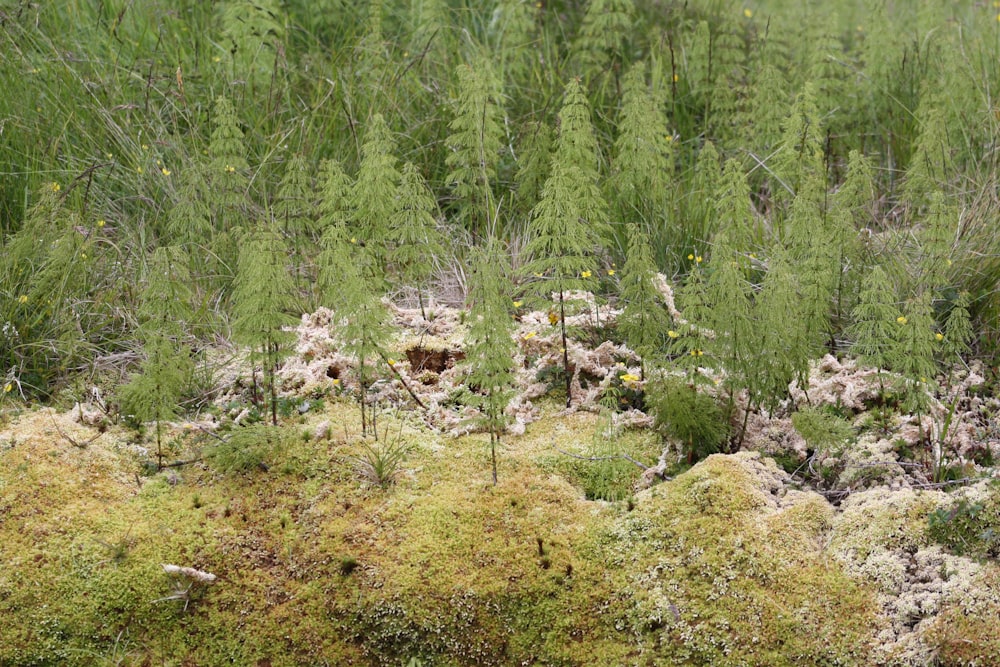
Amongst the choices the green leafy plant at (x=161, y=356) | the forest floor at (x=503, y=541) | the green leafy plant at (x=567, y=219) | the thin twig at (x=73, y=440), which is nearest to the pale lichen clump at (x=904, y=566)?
the forest floor at (x=503, y=541)

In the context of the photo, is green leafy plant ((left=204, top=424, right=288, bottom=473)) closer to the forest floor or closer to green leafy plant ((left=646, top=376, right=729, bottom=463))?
the forest floor

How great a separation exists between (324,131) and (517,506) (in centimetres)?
276

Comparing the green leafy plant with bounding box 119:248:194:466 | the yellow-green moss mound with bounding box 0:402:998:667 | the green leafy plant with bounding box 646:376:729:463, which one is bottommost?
the yellow-green moss mound with bounding box 0:402:998:667

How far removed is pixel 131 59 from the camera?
18.6ft

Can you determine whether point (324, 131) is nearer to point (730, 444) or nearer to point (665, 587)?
point (730, 444)

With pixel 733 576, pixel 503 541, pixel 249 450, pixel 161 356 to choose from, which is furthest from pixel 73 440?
pixel 733 576

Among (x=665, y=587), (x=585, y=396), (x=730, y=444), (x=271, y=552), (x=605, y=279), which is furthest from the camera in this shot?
(x=605, y=279)

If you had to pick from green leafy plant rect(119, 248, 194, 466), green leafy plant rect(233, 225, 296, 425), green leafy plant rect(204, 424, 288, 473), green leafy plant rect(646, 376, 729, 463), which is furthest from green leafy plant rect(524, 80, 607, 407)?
green leafy plant rect(119, 248, 194, 466)

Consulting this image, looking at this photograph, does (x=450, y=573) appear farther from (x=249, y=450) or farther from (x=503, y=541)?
(x=249, y=450)

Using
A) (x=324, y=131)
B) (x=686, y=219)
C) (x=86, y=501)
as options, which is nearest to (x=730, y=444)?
(x=686, y=219)

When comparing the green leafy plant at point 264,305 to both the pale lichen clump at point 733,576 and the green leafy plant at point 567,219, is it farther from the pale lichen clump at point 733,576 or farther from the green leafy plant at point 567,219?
the pale lichen clump at point 733,576

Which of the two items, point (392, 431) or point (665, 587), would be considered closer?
point (665, 587)

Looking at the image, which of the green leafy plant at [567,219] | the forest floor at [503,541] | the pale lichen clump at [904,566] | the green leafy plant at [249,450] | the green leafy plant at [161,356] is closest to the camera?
the pale lichen clump at [904,566]

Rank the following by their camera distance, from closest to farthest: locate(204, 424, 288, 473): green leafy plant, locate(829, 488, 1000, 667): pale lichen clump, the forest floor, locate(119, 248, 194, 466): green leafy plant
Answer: locate(829, 488, 1000, 667): pale lichen clump, the forest floor, locate(119, 248, 194, 466): green leafy plant, locate(204, 424, 288, 473): green leafy plant
